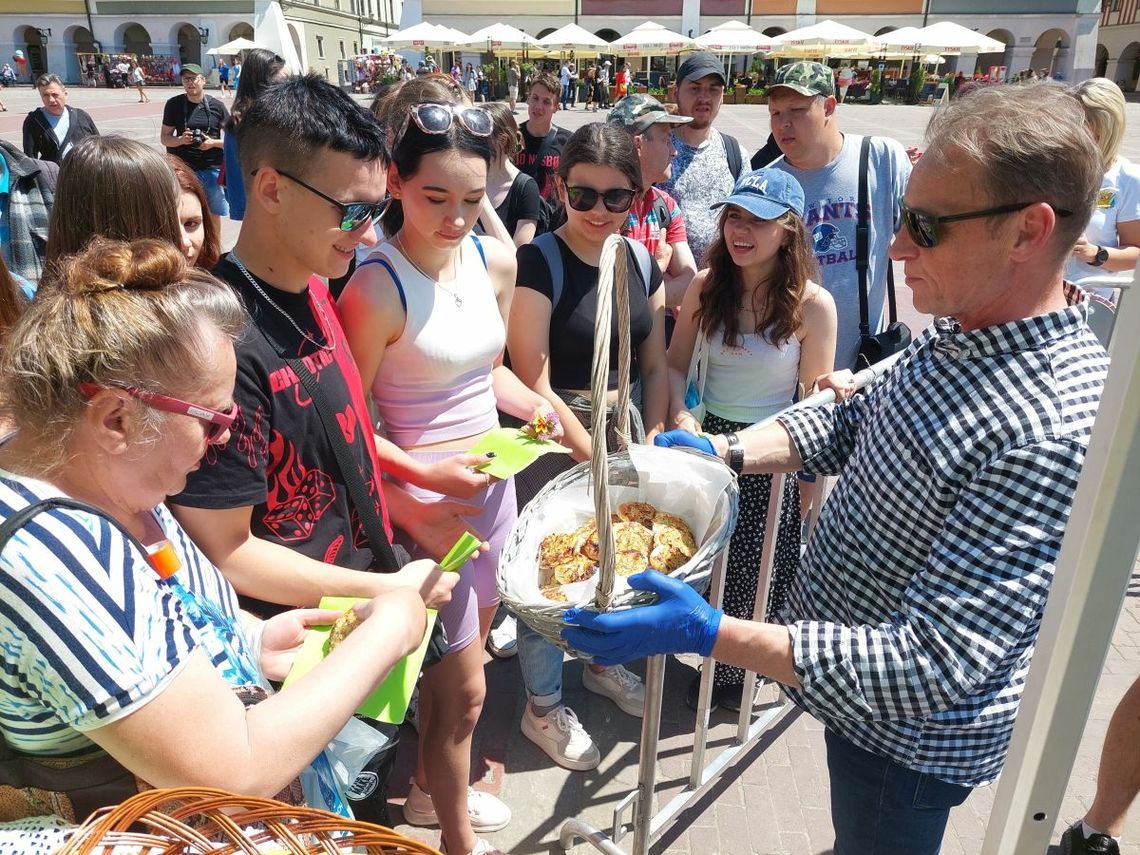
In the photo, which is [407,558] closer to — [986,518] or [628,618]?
[628,618]

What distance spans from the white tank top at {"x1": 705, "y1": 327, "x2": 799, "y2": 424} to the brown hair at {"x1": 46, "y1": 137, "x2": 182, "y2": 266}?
6.46 feet

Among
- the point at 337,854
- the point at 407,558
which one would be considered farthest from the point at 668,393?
the point at 337,854

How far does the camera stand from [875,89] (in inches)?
1518

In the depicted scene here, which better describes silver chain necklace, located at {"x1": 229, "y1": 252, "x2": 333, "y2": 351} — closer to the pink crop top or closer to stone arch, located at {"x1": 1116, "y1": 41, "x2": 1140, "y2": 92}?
the pink crop top

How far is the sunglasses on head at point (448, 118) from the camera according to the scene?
7.29 ft

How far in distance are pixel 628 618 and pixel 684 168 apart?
347 centimetres

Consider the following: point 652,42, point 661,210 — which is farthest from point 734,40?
point 661,210

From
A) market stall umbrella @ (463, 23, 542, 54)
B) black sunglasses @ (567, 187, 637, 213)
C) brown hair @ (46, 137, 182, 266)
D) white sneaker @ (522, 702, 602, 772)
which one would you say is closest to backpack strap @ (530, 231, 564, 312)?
black sunglasses @ (567, 187, 637, 213)

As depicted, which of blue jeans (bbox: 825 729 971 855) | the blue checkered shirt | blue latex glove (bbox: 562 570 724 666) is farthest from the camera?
blue jeans (bbox: 825 729 971 855)

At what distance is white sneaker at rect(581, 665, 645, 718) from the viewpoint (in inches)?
125

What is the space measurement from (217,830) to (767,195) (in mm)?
2604

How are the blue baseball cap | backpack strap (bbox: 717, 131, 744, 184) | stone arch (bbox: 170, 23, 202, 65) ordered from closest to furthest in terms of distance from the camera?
the blue baseball cap
backpack strap (bbox: 717, 131, 744, 184)
stone arch (bbox: 170, 23, 202, 65)

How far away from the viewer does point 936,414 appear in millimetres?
1436

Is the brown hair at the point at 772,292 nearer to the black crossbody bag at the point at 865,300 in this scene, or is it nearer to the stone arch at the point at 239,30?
the black crossbody bag at the point at 865,300
